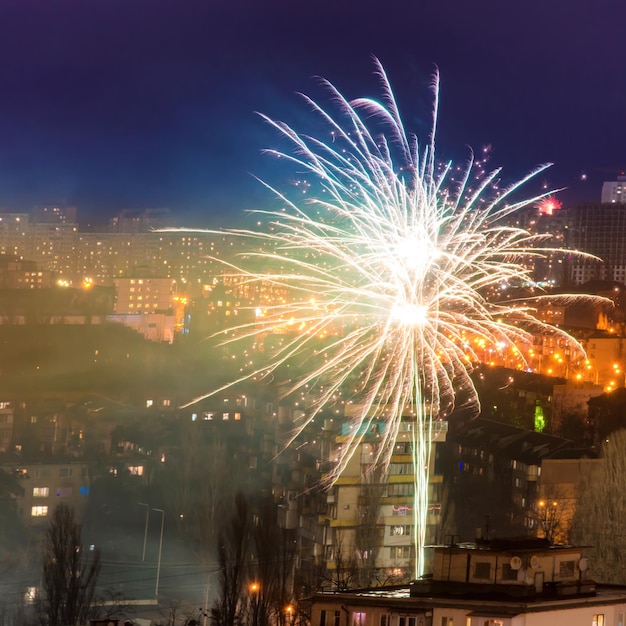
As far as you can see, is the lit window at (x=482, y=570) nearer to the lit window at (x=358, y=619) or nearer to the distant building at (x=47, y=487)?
the lit window at (x=358, y=619)

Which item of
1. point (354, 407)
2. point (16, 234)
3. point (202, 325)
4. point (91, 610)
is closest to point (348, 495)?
point (354, 407)

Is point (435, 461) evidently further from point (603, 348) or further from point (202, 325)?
point (202, 325)

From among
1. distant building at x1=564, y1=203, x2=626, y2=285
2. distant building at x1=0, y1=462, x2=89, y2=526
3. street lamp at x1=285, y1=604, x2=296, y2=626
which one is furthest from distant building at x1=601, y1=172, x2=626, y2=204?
street lamp at x1=285, y1=604, x2=296, y2=626

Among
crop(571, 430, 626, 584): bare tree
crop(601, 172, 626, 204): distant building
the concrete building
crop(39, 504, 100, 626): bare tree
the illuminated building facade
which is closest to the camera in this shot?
the concrete building

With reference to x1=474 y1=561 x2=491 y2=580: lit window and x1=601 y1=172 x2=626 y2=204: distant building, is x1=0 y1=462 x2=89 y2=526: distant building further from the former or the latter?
x1=601 y1=172 x2=626 y2=204: distant building

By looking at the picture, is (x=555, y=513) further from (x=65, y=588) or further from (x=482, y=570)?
(x=482, y=570)

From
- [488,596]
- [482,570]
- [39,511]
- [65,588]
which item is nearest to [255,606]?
[65,588]
